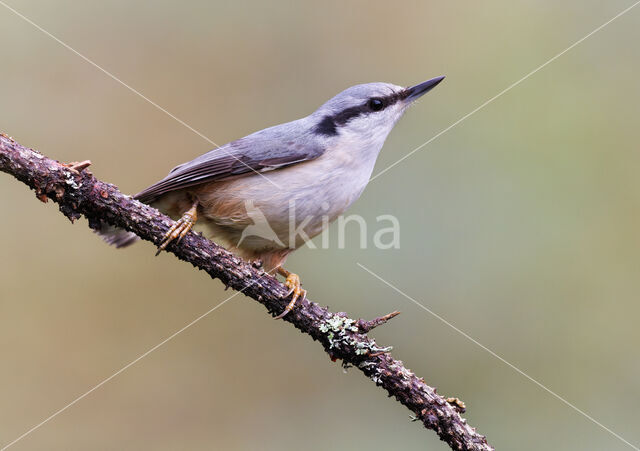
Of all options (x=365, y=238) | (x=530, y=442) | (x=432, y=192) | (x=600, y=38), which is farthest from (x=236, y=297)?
(x=600, y=38)

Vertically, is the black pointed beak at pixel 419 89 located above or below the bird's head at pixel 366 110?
above

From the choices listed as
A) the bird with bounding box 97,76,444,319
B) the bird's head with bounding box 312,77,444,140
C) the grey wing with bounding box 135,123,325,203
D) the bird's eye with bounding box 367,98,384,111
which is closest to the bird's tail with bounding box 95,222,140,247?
the bird with bounding box 97,76,444,319

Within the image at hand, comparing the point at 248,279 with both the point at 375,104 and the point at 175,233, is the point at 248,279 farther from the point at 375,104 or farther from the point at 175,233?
the point at 375,104

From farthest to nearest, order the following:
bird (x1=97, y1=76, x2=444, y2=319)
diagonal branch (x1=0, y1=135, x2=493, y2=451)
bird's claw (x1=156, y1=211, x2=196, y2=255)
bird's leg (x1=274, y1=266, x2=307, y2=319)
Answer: bird (x1=97, y1=76, x2=444, y2=319) < bird's leg (x1=274, y1=266, x2=307, y2=319) < bird's claw (x1=156, y1=211, x2=196, y2=255) < diagonal branch (x1=0, y1=135, x2=493, y2=451)

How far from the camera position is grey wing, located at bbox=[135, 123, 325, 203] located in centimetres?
327

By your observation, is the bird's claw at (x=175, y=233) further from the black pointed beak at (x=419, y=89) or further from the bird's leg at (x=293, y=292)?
the black pointed beak at (x=419, y=89)

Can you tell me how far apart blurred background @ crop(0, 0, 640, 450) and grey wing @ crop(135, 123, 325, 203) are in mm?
1049

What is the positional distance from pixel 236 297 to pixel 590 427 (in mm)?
2764

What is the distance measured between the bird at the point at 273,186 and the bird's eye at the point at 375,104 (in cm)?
12

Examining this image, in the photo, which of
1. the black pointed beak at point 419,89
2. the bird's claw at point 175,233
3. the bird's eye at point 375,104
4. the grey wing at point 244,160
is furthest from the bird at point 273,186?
the bird's claw at point 175,233

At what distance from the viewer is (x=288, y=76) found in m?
5.39

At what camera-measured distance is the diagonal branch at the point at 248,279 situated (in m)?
2.40

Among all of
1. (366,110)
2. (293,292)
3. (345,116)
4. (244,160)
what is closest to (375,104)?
(366,110)

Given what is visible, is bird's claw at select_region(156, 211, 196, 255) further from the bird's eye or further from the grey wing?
the bird's eye
